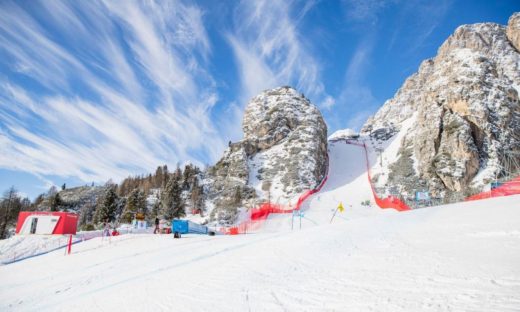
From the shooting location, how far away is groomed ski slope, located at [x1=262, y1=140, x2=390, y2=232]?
120 ft

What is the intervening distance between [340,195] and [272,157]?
1995cm

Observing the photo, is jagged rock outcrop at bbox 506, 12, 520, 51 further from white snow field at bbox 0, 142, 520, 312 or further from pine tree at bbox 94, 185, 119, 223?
pine tree at bbox 94, 185, 119, 223

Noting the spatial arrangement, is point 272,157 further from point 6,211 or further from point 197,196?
point 6,211

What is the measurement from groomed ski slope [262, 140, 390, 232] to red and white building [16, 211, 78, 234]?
2090cm

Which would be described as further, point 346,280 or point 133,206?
point 133,206

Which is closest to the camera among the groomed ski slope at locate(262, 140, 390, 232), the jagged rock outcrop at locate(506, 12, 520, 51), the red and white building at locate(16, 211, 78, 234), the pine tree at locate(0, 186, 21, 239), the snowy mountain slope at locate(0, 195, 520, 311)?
the snowy mountain slope at locate(0, 195, 520, 311)

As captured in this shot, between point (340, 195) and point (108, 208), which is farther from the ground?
point (340, 195)

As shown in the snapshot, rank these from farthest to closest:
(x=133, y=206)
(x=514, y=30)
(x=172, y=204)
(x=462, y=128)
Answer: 1. (x=514, y=30)
2. (x=133, y=206)
3. (x=462, y=128)
4. (x=172, y=204)

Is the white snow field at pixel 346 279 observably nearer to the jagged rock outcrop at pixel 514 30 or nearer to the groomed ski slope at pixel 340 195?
the groomed ski slope at pixel 340 195

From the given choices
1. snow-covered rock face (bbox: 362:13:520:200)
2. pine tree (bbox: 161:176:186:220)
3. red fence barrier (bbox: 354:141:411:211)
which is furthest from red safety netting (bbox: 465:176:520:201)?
pine tree (bbox: 161:176:186:220)

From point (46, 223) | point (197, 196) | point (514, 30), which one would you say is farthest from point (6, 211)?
point (514, 30)

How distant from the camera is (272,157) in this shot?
69000mm

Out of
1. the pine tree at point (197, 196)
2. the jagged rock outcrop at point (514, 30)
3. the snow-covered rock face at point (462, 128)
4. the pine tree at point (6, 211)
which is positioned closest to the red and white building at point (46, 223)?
the pine tree at point (6, 211)

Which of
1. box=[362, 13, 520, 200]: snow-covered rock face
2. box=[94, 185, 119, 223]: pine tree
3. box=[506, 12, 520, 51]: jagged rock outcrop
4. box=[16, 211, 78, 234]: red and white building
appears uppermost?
box=[506, 12, 520, 51]: jagged rock outcrop
